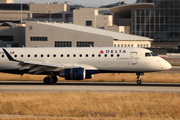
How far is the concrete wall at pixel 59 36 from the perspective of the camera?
278ft

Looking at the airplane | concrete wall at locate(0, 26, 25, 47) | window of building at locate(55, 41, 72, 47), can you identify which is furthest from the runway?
concrete wall at locate(0, 26, 25, 47)

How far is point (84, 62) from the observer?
3406 centimetres

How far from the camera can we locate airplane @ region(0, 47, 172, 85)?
108 feet

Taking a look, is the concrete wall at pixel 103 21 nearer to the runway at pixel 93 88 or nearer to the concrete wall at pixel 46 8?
the concrete wall at pixel 46 8

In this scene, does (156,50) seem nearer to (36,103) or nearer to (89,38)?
(89,38)

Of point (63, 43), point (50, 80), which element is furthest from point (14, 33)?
point (50, 80)

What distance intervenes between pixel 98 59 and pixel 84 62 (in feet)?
5.20

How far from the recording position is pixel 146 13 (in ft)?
394

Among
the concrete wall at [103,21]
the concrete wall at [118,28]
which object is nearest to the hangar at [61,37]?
the concrete wall at [118,28]

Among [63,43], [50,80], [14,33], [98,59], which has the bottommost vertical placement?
[50,80]

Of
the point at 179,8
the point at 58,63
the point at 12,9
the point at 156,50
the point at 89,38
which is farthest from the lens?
the point at 12,9

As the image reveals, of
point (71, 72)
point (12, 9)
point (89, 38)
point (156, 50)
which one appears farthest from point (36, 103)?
point (12, 9)

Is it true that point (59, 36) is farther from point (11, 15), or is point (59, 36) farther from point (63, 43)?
point (11, 15)

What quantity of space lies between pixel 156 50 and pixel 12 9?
122 m
